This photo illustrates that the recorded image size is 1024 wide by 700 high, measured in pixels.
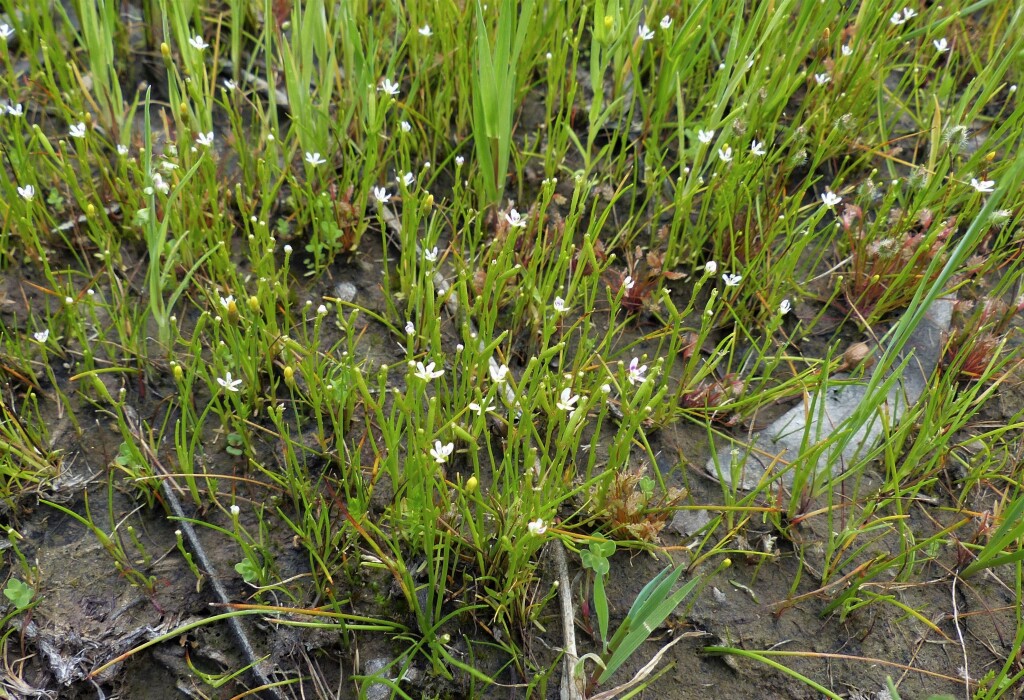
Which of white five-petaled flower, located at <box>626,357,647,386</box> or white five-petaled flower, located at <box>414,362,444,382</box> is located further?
white five-petaled flower, located at <box>626,357,647,386</box>

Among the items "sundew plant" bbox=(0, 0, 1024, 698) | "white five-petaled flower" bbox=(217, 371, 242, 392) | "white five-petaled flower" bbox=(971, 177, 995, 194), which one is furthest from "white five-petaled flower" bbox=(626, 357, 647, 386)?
"white five-petaled flower" bbox=(971, 177, 995, 194)

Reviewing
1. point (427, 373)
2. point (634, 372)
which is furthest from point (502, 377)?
point (634, 372)

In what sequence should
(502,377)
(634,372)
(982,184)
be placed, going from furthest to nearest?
(982,184), (634,372), (502,377)

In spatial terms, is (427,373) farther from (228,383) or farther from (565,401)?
(228,383)

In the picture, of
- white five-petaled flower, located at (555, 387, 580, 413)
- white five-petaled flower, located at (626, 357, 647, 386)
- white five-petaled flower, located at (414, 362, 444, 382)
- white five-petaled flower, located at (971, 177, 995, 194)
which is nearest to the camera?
white five-petaled flower, located at (414, 362, 444, 382)

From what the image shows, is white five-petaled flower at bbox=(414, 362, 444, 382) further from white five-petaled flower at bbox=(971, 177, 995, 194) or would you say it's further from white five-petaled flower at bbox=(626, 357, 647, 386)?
white five-petaled flower at bbox=(971, 177, 995, 194)

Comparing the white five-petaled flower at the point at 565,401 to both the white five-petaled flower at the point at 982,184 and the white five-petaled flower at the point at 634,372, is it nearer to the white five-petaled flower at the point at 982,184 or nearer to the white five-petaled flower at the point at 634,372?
the white five-petaled flower at the point at 634,372

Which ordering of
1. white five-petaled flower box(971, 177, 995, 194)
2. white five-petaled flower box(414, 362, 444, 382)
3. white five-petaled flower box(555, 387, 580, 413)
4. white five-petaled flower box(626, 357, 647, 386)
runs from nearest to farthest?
white five-petaled flower box(414, 362, 444, 382) → white five-petaled flower box(555, 387, 580, 413) → white five-petaled flower box(626, 357, 647, 386) → white five-petaled flower box(971, 177, 995, 194)

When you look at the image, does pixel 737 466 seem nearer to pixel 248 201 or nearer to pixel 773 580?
pixel 773 580

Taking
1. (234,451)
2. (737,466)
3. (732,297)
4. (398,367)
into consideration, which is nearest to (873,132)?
(732,297)
